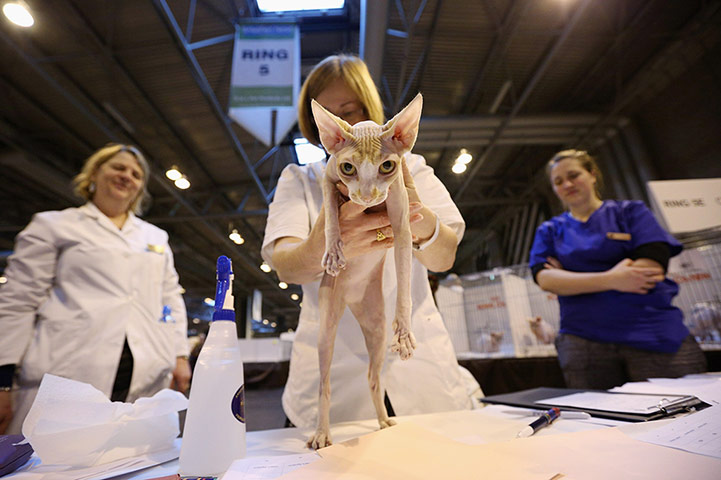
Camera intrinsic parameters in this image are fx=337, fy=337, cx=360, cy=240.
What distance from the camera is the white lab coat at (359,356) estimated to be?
3.60 feet

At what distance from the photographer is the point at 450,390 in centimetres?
116

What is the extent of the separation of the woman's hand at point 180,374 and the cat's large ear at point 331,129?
1925 millimetres

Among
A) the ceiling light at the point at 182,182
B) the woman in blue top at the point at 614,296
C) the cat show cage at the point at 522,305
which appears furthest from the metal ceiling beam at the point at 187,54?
the woman in blue top at the point at 614,296

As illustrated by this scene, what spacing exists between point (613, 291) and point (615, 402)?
0.88 m

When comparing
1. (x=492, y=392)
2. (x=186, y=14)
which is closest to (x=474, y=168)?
(x=492, y=392)

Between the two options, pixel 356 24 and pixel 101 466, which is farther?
pixel 356 24

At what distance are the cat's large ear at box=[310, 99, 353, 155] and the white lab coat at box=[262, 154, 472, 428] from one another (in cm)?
44

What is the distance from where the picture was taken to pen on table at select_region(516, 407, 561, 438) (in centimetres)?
77

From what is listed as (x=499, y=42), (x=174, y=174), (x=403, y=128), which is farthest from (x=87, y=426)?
(x=174, y=174)

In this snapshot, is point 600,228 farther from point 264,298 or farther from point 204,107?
point 264,298

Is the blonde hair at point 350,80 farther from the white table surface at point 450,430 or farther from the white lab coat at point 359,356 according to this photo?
the white table surface at point 450,430

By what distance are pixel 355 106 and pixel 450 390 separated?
39.1 inches

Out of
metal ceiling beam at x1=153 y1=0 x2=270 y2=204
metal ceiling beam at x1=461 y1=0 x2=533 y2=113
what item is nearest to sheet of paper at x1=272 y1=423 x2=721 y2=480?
metal ceiling beam at x1=153 y1=0 x2=270 y2=204

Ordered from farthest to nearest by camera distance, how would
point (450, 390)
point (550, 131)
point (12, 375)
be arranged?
1. point (550, 131)
2. point (12, 375)
3. point (450, 390)
